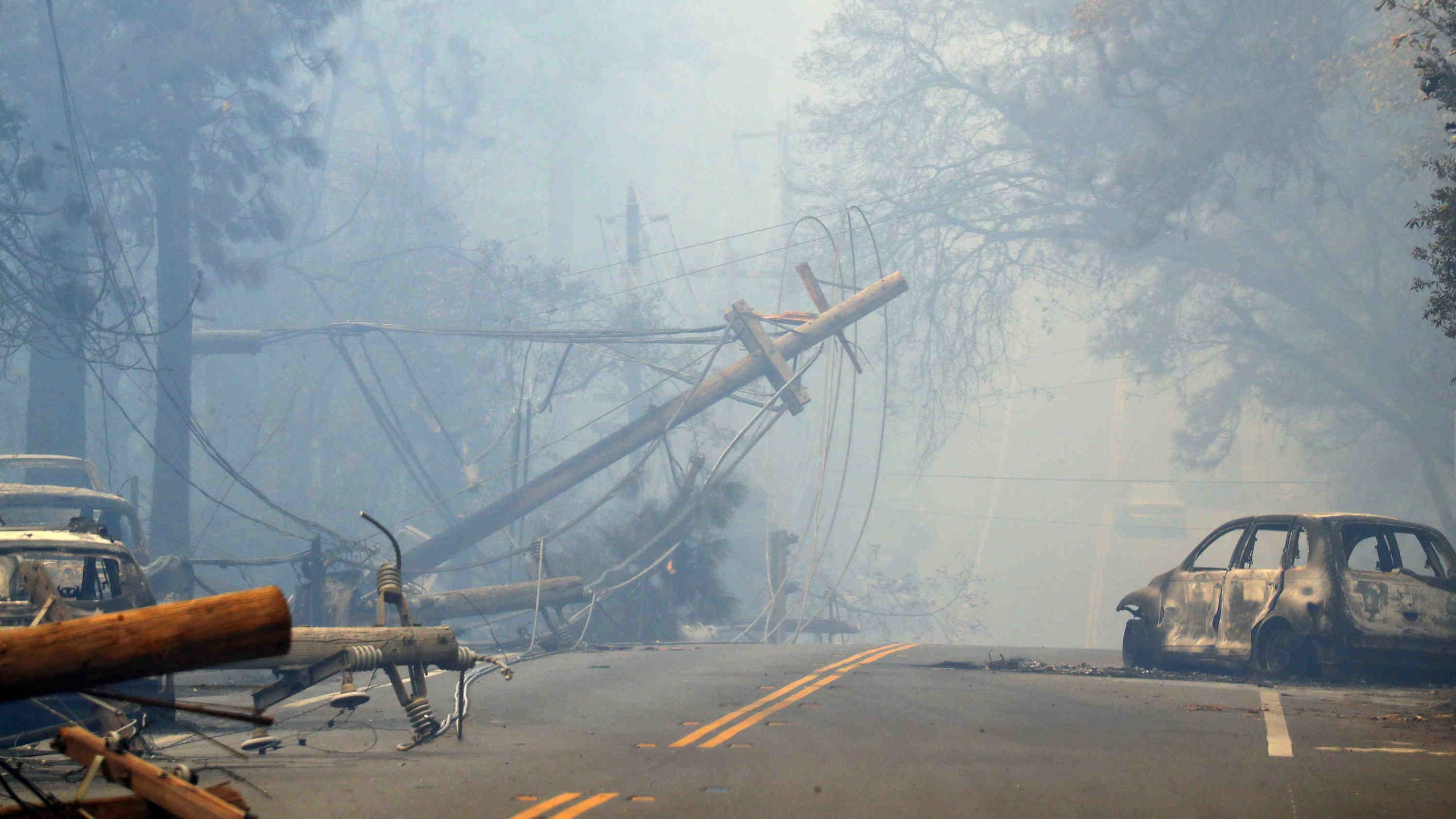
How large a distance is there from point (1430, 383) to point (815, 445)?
38.6 m

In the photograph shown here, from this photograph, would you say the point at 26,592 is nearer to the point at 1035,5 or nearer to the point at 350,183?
the point at 1035,5

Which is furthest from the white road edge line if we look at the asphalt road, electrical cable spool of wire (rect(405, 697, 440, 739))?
electrical cable spool of wire (rect(405, 697, 440, 739))

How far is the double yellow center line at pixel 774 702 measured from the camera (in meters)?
9.27

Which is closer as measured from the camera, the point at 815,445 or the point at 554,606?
the point at 554,606

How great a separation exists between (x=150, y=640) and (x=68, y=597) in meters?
8.27

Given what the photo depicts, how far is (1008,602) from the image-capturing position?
62.3 meters

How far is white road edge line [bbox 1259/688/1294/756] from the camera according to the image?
331 inches

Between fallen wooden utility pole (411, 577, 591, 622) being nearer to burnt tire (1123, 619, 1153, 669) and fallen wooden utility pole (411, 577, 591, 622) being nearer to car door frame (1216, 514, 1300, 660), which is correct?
burnt tire (1123, 619, 1153, 669)

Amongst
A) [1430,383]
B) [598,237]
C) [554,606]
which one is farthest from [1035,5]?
[598,237]

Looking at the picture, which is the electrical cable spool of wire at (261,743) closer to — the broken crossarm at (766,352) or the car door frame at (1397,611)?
the car door frame at (1397,611)

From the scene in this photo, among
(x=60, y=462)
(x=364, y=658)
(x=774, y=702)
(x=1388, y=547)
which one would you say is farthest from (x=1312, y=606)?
(x=60, y=462)

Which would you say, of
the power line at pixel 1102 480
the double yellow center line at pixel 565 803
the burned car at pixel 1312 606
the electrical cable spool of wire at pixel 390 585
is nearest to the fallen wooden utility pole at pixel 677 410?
the burned car at pixel 1312 606

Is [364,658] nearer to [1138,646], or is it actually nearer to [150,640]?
[150,640]

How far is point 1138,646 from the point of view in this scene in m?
14.9
